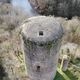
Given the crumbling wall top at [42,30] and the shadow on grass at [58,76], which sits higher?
the crumbling wall top at [42,30]

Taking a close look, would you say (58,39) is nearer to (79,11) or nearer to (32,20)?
(32,20)

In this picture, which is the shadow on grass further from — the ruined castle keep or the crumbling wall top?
the crumbling wall top

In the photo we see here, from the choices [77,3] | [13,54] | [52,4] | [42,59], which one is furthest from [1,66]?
[77,3]

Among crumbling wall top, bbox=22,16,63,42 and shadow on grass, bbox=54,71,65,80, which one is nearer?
crumbling wall top, bbox=22,16,63,42

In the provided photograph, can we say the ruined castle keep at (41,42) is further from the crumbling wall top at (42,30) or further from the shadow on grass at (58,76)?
the shadow on grass at (58,76)

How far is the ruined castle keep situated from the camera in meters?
12.2

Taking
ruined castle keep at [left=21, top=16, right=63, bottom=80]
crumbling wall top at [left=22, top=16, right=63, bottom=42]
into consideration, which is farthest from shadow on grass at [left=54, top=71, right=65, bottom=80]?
crumbling wall top at [left=22, top=16, right=63, bottom=42]

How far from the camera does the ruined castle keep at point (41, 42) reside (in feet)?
39.9

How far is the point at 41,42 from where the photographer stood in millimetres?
12000

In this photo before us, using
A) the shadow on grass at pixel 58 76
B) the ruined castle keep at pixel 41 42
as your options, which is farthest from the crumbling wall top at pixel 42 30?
the shadow on grass at pixel 58 76

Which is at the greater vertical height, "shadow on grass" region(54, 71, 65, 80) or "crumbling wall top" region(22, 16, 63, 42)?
"crumbling wall top" region(22, 16, 63, 42)

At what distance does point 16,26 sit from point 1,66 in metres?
5.98

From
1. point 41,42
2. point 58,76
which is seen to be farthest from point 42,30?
point 58,76

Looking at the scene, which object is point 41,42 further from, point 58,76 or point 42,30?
point 58,76
